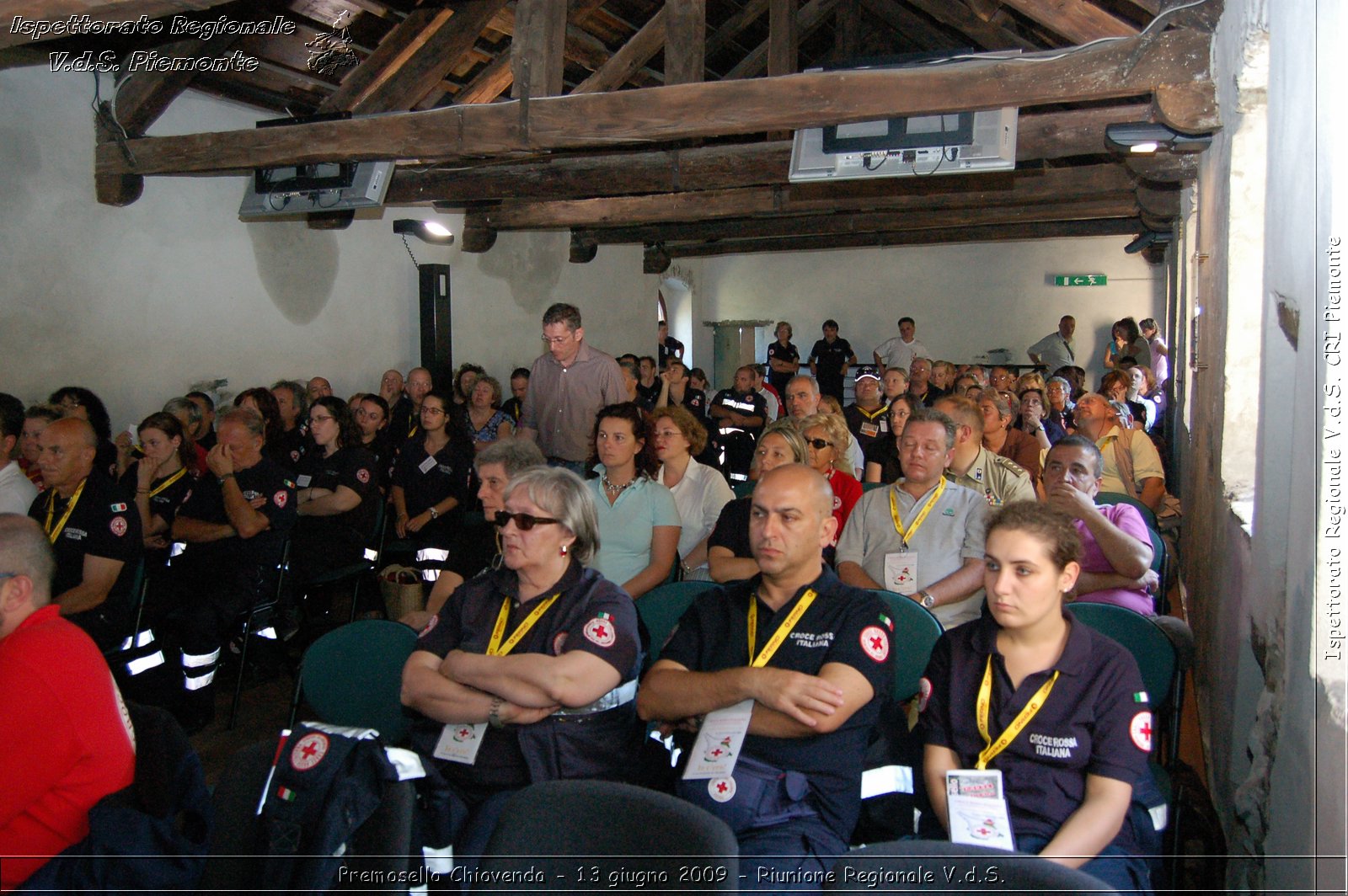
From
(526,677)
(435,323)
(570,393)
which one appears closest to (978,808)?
(526,677)

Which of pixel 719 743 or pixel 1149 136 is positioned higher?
pixel 1149 136

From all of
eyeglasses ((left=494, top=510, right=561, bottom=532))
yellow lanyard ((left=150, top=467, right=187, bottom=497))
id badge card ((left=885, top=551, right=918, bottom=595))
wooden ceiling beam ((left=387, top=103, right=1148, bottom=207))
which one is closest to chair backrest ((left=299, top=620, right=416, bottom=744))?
eyeglasses ((left=494, top=510, right=561, bottom=532))

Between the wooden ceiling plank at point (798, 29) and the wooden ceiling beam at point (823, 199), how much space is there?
1634 mm

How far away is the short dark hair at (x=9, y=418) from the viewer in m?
4.07

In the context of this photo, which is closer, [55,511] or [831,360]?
[55,511]

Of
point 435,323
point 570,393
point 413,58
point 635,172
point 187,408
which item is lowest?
point 187,408

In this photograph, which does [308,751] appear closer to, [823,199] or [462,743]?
[462,743]

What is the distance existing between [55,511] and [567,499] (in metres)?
2.44

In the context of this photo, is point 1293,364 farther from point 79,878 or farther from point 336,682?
point 79,878

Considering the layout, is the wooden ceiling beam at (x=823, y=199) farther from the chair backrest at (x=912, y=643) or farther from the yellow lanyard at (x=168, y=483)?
the yellow lanyard at (x=168, y=483)

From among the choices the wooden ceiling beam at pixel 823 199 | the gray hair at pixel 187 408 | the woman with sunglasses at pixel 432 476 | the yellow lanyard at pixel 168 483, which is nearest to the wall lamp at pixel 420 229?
the wooden ceiling beam at pixel 823 199

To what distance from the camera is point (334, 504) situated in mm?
4961

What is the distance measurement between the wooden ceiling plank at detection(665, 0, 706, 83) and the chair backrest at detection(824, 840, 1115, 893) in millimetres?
5136

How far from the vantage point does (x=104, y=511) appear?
3.65 m
